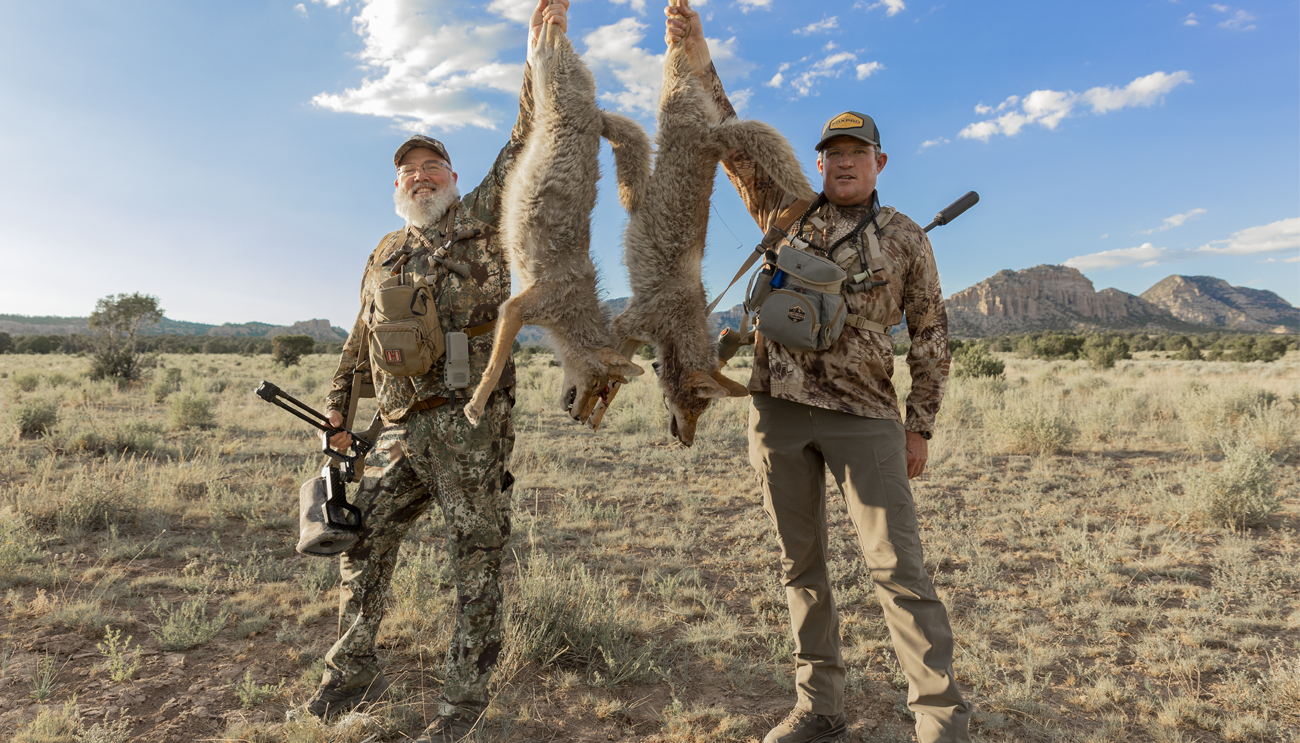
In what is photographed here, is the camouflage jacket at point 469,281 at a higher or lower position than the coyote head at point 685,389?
higher

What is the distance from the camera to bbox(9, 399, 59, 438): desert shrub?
11.5 meters

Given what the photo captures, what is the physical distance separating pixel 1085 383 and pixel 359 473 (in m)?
21.4

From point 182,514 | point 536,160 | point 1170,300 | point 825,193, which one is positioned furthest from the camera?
point 1170,300

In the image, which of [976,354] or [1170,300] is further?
[1170,300]

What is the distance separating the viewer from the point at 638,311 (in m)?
3.21

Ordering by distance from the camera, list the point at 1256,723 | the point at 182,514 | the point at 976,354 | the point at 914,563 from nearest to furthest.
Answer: the point at 914,563 < the point at 1256,723 < the point at 182,514 < the point at 976,354

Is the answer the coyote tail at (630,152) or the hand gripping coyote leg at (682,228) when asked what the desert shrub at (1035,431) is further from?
the coyote tail at (630,152)

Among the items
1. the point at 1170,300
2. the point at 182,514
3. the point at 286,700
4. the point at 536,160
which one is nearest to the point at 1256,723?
the point at 536,160

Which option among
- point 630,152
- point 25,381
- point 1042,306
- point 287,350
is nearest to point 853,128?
point 630,152

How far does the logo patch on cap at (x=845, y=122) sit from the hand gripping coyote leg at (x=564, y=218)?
44.0 inches

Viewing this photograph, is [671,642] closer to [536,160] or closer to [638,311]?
[638,311]

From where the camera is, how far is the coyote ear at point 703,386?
3.18 meters

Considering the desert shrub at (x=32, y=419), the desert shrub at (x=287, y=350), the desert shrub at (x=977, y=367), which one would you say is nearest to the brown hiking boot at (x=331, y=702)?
the desert shrub at (x=32, y=419)

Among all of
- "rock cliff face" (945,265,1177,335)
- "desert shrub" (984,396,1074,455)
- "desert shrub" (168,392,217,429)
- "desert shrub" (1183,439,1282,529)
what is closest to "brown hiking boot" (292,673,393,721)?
"desert shrub" (1183,439,1282,529)
